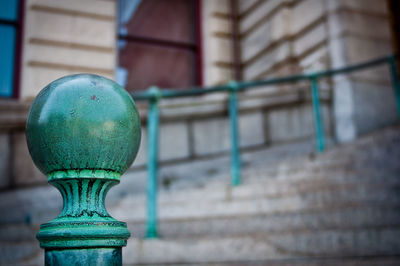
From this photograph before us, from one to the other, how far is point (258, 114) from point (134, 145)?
4.77m

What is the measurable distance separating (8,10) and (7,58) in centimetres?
65

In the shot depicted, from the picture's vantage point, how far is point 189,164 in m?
5.61

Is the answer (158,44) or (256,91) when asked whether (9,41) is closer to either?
(158,44)

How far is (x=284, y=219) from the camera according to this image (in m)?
2.91

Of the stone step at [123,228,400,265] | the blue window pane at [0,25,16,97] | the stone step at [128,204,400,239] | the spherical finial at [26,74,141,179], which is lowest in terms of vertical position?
the stone step at [123,228,400,265]

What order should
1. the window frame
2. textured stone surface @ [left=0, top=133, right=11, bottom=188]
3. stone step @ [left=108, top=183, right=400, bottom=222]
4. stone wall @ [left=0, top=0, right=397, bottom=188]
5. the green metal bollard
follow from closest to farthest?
the green metal bollard, stone step @ [left=108, top=183, right=400, bottom=222], textured stone surface @ [left=0, top=133, right=11, bottom=188], stone wall @ [left=0, top=0, right=397, bottom=188], the window frame

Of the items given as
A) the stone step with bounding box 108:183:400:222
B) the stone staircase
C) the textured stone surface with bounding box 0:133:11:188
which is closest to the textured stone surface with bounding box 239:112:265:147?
the stone staircase

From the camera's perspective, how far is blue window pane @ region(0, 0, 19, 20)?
6.11 meters

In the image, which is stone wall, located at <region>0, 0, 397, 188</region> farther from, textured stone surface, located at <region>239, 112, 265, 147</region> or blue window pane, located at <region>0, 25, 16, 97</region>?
blue window pane, located at <region>0, 25, 16, 97</region>

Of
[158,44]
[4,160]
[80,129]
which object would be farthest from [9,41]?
[80,129]

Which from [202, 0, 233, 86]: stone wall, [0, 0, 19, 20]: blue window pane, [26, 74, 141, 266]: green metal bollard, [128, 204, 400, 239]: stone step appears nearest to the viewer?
[26, 74, 141, 266]: green metal bollard

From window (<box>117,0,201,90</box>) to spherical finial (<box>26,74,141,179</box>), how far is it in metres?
5.67

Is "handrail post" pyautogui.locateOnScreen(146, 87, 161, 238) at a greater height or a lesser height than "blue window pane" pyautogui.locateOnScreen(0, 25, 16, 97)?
lesser

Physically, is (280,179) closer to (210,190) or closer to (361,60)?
(210,190)
